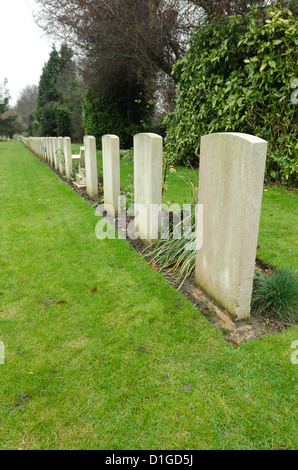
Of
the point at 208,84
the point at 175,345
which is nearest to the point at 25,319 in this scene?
the point at 175,345

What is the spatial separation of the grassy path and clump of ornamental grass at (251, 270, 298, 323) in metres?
0.24

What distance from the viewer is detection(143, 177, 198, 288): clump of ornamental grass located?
341 cm

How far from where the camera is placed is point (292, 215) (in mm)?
5254

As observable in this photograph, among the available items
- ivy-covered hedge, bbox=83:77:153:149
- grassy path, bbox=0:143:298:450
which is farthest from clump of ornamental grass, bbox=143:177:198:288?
ivy-covered hedge, bbox=83:77:153:149

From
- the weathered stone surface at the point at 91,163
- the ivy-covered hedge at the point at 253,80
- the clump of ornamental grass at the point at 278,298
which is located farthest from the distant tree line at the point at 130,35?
the clump of ornamental grass at the point at 278,298

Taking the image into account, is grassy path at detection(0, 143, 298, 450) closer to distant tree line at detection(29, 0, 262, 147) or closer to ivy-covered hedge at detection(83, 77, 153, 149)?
distant tree line at detection(29, 0, 262, 147)

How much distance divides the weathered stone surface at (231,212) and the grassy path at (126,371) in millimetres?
358

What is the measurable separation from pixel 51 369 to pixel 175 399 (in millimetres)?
893

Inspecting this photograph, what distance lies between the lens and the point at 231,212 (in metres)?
2.41

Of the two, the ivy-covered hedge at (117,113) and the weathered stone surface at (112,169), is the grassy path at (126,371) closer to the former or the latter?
the weathered stone surface at (112,169)

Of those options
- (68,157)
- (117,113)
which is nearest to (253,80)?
(68,157)

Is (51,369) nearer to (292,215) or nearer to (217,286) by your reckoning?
(217,286)
